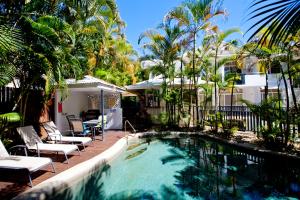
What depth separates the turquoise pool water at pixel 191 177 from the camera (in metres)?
6.67

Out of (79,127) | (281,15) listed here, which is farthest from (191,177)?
(281,15)

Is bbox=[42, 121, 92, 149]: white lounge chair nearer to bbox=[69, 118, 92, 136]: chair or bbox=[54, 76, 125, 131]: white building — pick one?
bbox=[54, 76, 125, 131]: white building

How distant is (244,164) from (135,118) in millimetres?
11196

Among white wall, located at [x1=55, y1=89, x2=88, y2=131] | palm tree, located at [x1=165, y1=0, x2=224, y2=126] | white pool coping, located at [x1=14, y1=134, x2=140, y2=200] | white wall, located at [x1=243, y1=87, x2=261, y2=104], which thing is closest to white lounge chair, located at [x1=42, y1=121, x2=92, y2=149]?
white pool coping, located at [x1=14, y1=134, x2=140, y2=200]

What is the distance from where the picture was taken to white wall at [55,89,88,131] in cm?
1302

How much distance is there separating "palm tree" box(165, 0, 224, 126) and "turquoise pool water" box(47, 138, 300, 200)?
7.08 m

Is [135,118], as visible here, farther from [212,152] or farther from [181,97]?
[212,152]

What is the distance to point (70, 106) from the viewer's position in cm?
1534

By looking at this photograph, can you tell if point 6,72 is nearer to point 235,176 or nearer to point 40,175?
point 40,175

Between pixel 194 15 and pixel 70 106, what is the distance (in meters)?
9.03

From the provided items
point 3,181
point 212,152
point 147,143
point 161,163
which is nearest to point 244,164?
point 212,152

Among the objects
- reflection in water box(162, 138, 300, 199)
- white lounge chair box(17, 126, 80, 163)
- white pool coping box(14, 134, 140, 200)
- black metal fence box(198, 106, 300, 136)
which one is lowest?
reflection in water box(162, 138, 300, 199)

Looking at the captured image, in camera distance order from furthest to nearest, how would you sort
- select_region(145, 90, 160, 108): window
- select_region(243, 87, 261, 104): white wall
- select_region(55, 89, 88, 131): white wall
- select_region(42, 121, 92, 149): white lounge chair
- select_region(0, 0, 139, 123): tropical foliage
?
select_region(243, 87, 261, 104): white wall < select_region(145, 90, 160, 108): window < select_region(55, 89, 88, 131): white wall < select_region(42, 121, 92, 149): white lounge chair < select_region(0, 0, 139, 123): tropical foliage

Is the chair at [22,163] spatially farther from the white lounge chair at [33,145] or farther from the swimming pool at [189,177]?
the white lounge chair at [33,145]
